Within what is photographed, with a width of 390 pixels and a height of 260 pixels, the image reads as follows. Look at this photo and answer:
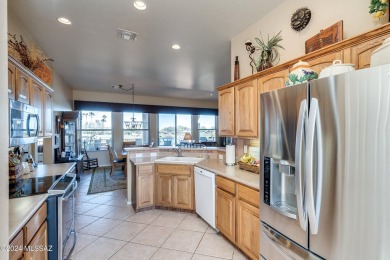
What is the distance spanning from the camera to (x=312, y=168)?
115cm

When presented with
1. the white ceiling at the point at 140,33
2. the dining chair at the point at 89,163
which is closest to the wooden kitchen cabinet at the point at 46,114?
the white ceiling at the point at 140,33

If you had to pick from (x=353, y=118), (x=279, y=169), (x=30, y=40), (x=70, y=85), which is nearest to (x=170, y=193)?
(x=279, y=169)

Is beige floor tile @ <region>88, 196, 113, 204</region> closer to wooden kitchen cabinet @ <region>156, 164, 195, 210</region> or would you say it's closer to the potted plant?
wooden kitchen cabinet @ <region>156, 164, 195, 210</region>

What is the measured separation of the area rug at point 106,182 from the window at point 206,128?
183 inches

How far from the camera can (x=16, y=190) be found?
181cm

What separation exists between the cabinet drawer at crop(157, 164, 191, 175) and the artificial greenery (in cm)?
279

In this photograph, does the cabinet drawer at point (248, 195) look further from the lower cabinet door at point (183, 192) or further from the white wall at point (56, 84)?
the white wall at point (56, 84)

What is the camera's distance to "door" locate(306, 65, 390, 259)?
0.87m

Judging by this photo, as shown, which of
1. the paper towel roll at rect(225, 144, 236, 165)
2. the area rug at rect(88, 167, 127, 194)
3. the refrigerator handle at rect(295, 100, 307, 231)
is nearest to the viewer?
the refrigerator handle at rect(295, 100, 307, 231)

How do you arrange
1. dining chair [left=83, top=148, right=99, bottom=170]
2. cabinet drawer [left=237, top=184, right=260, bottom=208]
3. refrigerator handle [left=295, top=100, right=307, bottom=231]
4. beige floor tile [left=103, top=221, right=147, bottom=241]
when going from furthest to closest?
dining chair [left=83, top=148, right=99, bottom=170] → beige floor tile [left=103, top=221, right=147, bottom=241] → cabinet drawer [left=237, top=184, right=260, bottom=208] → refrigerator handle [left=295, top=100, right=307, bottom=231]

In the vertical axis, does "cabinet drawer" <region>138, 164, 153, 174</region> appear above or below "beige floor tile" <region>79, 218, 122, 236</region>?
above

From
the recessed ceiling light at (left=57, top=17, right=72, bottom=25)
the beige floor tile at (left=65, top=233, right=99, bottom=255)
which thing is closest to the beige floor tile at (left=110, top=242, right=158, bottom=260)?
the beige floor tile at (left=65, top=233, right=99, bottom=255)

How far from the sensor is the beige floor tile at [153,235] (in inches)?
97.4

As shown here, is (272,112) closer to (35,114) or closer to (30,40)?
(35,114)
